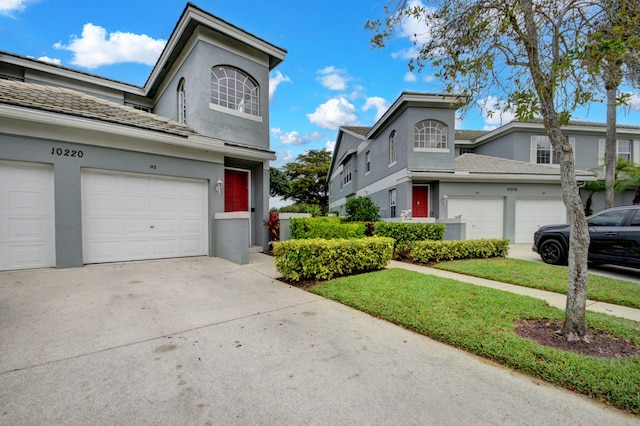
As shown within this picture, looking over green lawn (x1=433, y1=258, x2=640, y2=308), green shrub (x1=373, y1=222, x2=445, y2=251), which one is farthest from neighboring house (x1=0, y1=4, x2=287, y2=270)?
green lawn (x1=433, y1=258, x2=640, y2=308)

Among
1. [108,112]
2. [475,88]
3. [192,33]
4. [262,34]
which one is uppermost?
[262,34]

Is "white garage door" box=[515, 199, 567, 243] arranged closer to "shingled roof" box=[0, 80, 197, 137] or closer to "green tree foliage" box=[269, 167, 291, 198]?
"shingled roof" box=[0, 80, 197, 137]

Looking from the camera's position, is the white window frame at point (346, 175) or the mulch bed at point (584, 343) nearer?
the mulch bed at point (584, 343)

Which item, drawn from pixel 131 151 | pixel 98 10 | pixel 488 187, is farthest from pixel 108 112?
pixel 488 187

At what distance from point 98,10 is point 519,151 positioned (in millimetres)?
19982

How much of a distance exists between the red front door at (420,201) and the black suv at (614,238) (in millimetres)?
5672

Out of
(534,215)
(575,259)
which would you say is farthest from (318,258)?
(534,215)

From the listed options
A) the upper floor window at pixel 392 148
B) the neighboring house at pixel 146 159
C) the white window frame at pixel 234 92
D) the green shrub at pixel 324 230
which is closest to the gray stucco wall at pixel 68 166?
the neighboring house at pixel 146 159

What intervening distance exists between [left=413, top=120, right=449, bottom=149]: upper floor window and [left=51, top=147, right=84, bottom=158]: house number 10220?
11772 millimetres

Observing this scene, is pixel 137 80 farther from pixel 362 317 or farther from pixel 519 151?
pixel 519 151

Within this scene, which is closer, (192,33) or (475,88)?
(475,88)

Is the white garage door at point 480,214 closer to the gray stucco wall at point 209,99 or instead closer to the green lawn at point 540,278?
the green lawn at point 540,278

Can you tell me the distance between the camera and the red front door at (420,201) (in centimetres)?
1317

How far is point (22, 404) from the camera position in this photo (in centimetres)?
211
